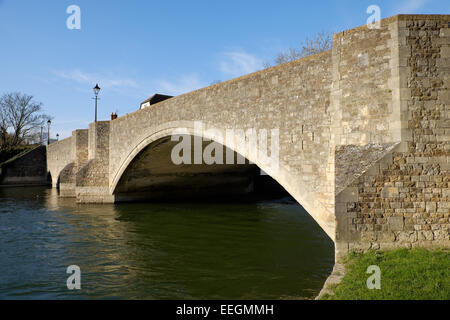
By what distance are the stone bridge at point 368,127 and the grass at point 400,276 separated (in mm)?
346

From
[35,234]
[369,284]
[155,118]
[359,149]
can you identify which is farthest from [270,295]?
[155,118]

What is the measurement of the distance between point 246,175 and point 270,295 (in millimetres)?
16249

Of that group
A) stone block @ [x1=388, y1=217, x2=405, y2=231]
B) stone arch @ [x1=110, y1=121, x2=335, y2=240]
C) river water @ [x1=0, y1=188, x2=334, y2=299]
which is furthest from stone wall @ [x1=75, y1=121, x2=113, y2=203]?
stone block @ [x1=388, y1=217, x2=405, y2=231]

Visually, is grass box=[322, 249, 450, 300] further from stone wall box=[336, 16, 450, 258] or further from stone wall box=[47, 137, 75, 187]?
stone wall box=[47, 137, 75, 187]

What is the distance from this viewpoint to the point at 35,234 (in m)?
10.9

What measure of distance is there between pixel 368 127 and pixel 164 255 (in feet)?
17.7

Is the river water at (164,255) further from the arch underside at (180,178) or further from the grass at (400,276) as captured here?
the arch underside at (180,178)

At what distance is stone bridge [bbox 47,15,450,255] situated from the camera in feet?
18.6

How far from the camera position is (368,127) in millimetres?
6273

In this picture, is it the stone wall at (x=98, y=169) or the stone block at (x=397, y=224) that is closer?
the stone block at (x=397, y=224)

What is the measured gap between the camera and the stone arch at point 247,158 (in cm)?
714

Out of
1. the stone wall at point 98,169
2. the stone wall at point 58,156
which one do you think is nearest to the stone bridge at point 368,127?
the stone wall at point 98,169

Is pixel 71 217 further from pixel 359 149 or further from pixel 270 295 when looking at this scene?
pixel 359 149

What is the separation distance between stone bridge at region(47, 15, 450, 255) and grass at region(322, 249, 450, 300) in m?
0.35
